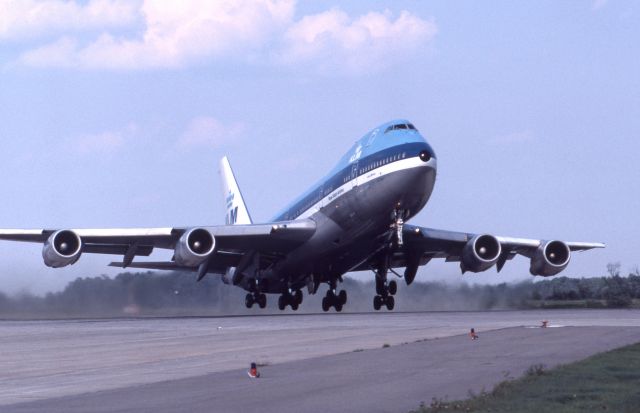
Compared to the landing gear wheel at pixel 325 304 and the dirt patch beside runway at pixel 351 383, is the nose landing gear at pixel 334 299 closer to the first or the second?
the landing gear wheel at pixel 325 304

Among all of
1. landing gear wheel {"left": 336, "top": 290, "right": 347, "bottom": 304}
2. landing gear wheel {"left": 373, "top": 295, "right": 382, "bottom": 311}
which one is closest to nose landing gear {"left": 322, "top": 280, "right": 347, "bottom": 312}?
landing gear wheel {"left": 336, "top": 290, "right": 347, "bottom": 304}

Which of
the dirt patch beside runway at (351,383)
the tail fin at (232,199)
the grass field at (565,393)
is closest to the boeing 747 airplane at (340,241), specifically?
the tail fin at (232,199)

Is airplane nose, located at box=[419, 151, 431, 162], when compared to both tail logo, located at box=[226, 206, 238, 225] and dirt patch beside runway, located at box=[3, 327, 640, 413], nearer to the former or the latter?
dirt patch beside runway, located at box=[3, 327, 640, 413]

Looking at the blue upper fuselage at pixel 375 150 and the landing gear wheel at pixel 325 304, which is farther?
the landing gear wheel at pixel 325 304

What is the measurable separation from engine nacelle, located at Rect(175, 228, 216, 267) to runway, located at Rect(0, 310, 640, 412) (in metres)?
9.76

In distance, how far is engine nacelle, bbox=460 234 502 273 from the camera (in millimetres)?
46156

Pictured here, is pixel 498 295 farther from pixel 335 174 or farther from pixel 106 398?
pixel 106 398

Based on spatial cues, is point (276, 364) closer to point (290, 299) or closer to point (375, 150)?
point (375, 150)

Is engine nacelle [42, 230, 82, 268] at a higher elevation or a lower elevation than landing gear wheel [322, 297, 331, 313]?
higher

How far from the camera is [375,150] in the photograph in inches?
1594

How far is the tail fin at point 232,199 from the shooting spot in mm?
59188

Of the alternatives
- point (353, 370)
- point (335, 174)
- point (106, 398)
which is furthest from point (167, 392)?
point (335, 174)

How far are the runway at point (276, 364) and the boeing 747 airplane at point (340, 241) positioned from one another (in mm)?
8856

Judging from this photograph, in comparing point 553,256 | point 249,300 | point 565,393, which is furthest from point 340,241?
point 565,393
